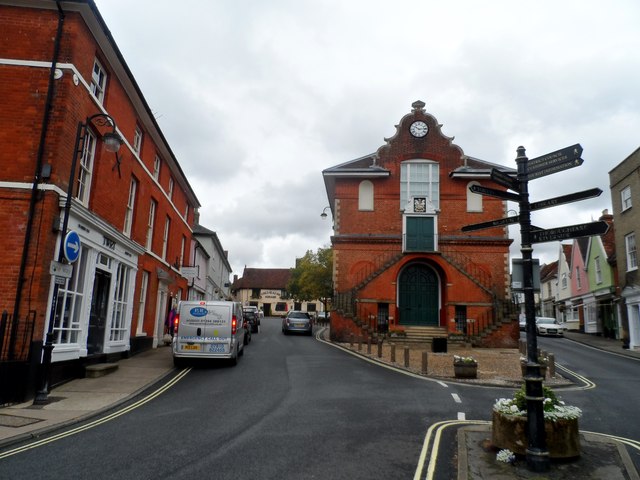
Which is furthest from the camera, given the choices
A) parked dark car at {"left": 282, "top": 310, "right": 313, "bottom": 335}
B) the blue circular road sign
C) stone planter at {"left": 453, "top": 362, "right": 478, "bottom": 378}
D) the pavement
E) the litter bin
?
parked dark car at {"left": 282, "top": 310, "right": 313, "bottom": 335}

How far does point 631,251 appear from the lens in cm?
2638

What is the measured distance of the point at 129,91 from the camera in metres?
15.2

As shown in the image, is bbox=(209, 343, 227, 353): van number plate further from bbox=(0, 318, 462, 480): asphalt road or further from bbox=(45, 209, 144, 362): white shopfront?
bbox=(45, 209, 144, 362): white shopfront

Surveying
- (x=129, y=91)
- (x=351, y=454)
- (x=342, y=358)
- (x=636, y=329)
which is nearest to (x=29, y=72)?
(x=129, y=91)

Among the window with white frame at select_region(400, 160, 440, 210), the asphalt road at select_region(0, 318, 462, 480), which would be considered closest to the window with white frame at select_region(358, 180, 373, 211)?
the window with white frame at select_region(400, 160, 440, 210)

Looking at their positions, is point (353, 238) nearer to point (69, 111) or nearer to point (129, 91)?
point (129, 91)

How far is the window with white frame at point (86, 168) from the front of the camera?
492 inches

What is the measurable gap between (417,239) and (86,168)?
699 inches

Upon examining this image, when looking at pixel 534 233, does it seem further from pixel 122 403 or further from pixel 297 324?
pixel 297 324

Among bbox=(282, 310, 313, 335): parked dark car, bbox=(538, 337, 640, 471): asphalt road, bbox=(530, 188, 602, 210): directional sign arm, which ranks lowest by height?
bbox=(538, 337, 640, 471): asphalt road

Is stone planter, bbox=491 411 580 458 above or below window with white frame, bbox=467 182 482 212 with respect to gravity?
below

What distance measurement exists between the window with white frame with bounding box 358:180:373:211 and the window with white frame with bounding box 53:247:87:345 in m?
16.8

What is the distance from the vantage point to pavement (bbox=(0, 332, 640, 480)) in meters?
5.46

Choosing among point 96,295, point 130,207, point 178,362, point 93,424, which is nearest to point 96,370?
point 96,295
